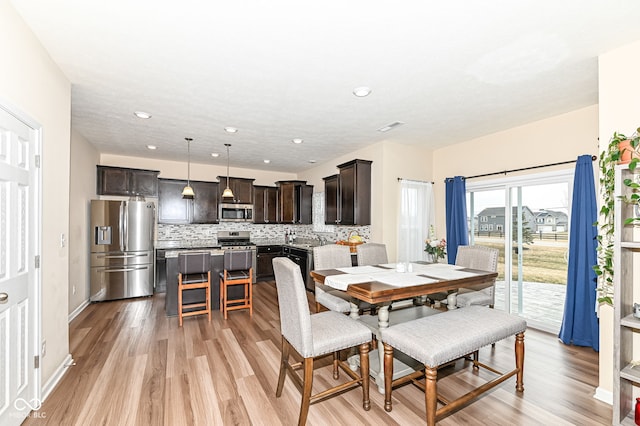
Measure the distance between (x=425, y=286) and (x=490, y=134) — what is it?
3.11 meters

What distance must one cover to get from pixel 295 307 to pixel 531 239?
145 inches

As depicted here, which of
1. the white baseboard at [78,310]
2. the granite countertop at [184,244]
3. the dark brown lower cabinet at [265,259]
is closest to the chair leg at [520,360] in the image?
the dark brown lower cabinet at [265,259]

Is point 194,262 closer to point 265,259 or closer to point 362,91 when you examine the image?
point 265,259

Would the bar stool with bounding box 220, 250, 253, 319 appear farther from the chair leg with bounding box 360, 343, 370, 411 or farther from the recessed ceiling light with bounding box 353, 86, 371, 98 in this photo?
the recessed ceiling light with bounding box 353, 86, 371, 98

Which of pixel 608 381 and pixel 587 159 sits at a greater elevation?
pixel 587 159

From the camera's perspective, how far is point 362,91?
2.90 m

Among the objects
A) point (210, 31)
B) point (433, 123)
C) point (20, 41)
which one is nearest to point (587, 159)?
point (433, 123)

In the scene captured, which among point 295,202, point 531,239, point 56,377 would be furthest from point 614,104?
point 295,202

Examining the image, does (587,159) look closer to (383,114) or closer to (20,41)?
(383,114)

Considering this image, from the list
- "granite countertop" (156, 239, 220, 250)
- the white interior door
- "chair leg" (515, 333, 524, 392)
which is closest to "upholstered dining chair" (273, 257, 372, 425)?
"chair leg" (515, 333, 524, 392)

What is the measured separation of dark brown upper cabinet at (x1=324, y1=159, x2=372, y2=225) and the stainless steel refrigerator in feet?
11.6

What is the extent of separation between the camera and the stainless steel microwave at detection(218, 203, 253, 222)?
6.57m

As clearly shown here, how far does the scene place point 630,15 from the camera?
1842 mm

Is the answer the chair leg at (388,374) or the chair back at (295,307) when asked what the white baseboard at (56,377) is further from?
the chair leg at (388,374)
